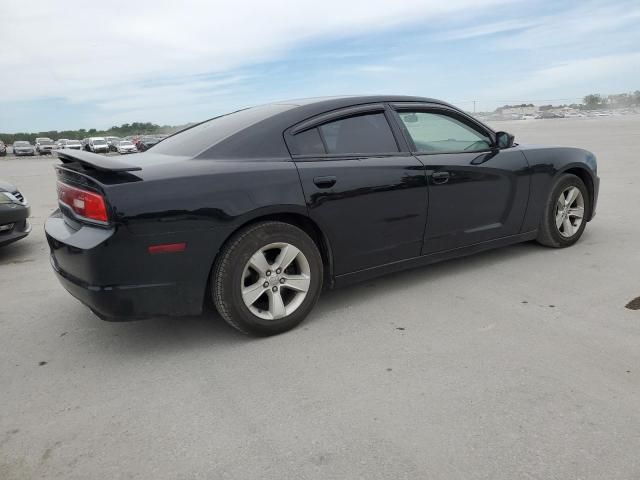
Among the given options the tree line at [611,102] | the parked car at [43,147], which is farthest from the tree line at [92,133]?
the tree line at [611,102]

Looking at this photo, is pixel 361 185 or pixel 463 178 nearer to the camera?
pixel 361 185

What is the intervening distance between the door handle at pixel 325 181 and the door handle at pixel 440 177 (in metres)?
0.86

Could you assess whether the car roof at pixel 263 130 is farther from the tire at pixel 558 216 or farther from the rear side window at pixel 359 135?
the tire at pixel 558 216

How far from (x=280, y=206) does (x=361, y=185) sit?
2.07 feet

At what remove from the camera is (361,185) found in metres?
3.50

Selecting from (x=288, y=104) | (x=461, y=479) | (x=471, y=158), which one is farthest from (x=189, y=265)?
(x=471, y=158)

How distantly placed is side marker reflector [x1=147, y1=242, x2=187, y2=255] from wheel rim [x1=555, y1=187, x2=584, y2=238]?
3481 millimetres

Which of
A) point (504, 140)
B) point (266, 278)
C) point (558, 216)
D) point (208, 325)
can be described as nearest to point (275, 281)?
point (266, 278)

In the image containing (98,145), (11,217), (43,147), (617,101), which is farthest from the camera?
(617,101)

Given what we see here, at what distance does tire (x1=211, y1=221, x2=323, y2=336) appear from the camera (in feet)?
10.1

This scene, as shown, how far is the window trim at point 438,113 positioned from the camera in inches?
152

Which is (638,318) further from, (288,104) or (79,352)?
(79,352)

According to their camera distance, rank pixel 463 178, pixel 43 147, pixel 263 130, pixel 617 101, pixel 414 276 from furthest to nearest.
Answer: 1. pixel 617 101
2. pixel 43 147
3. pixel 414 276
4. pixel 463 178
5. pixel 263 130

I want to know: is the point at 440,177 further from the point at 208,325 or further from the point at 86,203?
the point at 86,203
